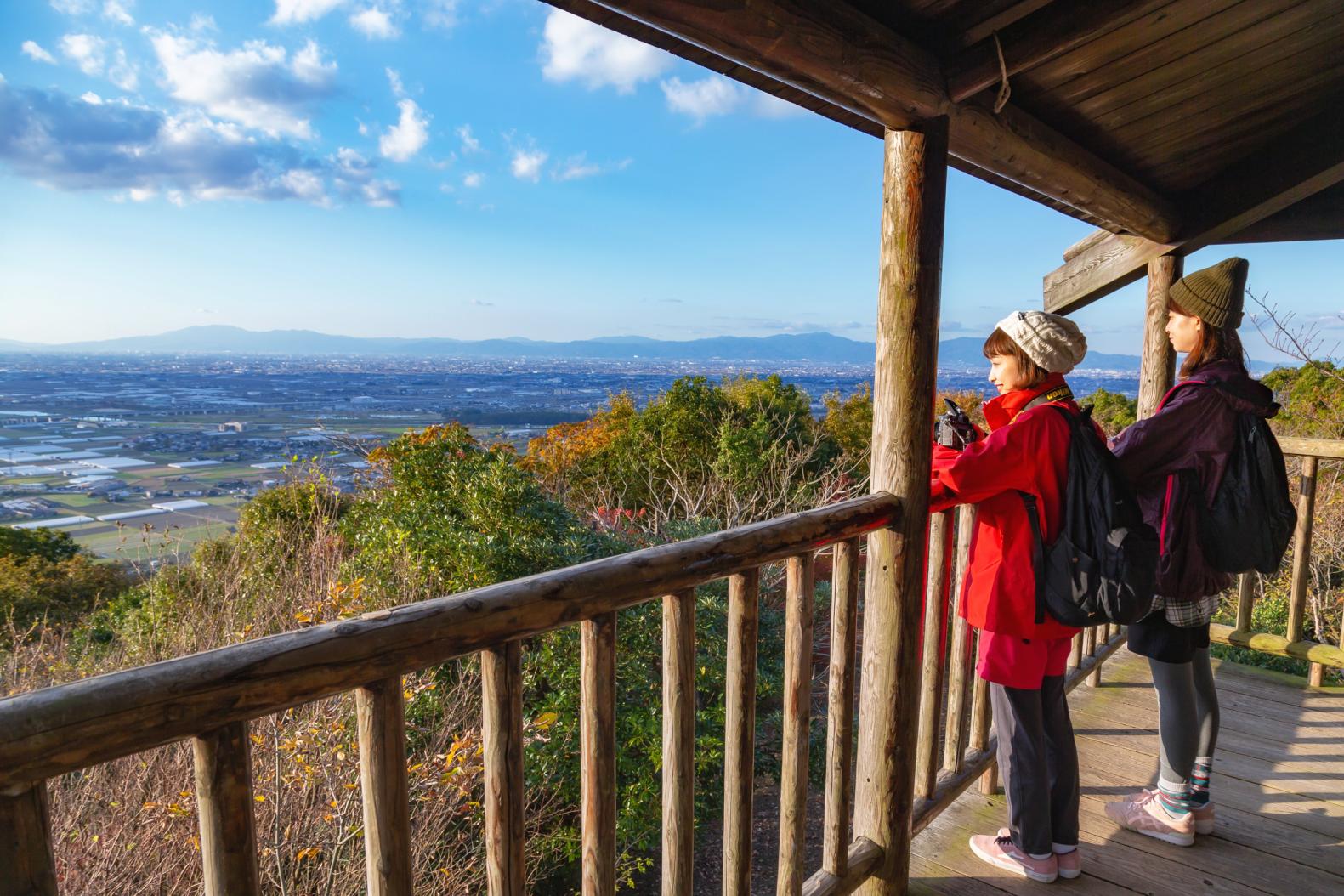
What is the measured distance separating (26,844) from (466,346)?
33.5m

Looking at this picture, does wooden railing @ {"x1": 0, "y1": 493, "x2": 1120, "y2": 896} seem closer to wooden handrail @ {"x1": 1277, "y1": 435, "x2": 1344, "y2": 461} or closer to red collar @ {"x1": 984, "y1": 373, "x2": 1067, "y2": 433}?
red collar @ {"x1": 984, "y1": 373, "x2": 1067, "y2": 433}

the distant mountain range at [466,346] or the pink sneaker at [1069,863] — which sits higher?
the distant mountain range at [466,346]

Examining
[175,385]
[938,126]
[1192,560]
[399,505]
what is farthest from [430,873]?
[175,385]

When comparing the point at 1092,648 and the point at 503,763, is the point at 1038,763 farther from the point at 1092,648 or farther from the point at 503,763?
the point at 1092,648

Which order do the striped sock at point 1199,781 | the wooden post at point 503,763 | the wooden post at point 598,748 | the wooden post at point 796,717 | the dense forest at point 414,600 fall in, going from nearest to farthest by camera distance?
the wooden post at point 503,763 → the wooden post at point 598,748 → the wooden post at point 796,717 → the striped sock at point 1199,781 → the dense forest at point 414,600

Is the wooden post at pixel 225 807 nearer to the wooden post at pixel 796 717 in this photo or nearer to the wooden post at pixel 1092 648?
the wooden post at pixel 796 717

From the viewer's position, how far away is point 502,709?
3.47ft

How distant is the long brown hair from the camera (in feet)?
6.16

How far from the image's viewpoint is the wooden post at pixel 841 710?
1.74 meters

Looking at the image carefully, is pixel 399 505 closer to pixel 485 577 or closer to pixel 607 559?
pixel 485 577

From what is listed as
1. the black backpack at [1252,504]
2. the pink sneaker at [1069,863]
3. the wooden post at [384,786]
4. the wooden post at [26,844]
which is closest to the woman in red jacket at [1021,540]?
the pink sneaker at [1069,863]

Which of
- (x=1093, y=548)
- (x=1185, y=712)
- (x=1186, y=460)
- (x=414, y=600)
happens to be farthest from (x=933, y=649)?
(x=414, y=600)

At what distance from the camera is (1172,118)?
248cm

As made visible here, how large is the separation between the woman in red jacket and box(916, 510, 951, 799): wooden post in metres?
0.17
